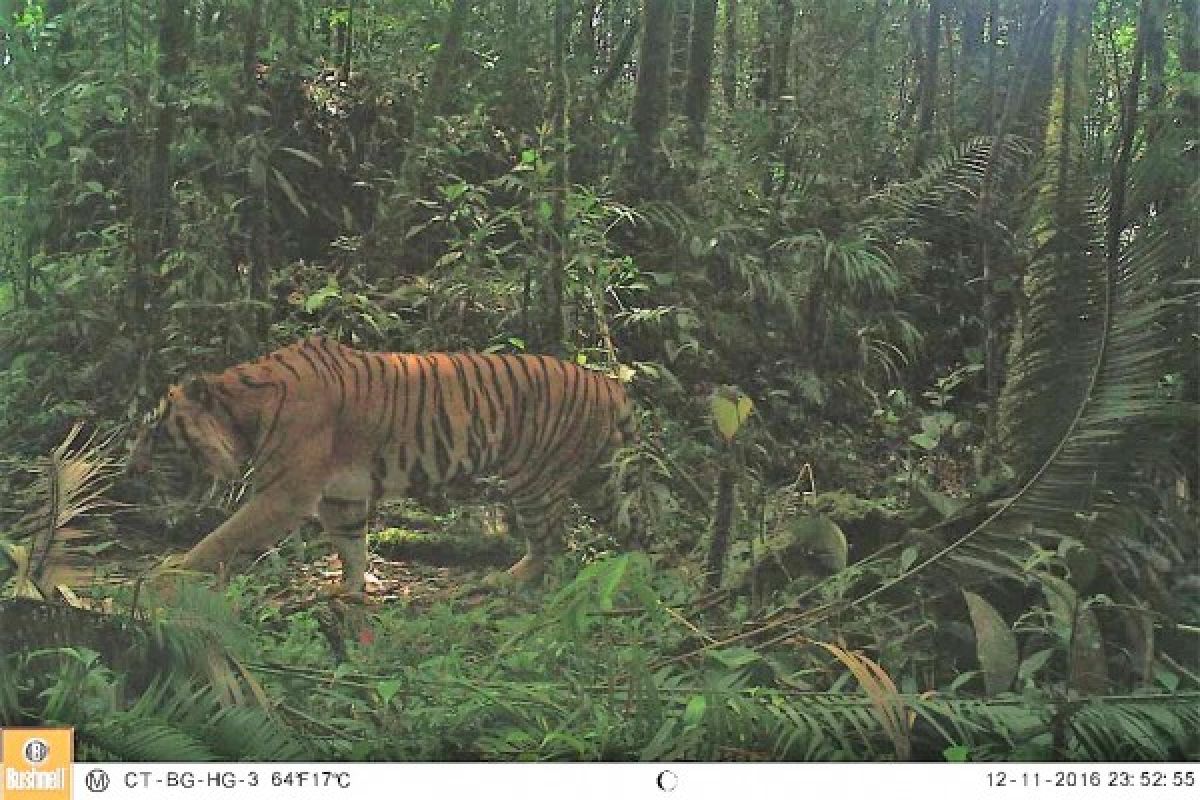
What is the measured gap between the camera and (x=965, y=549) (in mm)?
2020

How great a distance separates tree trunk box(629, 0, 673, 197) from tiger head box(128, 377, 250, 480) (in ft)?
2.40

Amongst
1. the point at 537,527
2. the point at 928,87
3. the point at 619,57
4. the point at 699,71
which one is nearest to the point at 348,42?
the point at 619,57

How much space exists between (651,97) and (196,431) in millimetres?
879

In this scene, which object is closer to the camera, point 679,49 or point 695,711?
point 695,711

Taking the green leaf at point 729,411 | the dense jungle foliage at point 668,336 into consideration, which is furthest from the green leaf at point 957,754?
the green leaf at point 729,411

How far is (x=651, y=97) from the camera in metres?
2.10

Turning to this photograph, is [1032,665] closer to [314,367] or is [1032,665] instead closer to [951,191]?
[951,191]

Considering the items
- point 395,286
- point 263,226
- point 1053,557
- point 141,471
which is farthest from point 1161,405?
point 141,471

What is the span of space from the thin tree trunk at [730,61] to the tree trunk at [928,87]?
0.30m

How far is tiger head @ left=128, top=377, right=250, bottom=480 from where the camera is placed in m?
2.00

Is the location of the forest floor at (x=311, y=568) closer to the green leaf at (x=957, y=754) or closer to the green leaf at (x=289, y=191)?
the green leaf at (x=289, y=191)

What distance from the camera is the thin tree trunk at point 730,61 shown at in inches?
82.3

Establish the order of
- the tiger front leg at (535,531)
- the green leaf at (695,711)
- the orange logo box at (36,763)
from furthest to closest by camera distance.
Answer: the tiger front leg at (535,531), the green leaf at (695,711), the orange logo box at (36,763)

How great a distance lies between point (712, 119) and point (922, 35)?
36 cm
